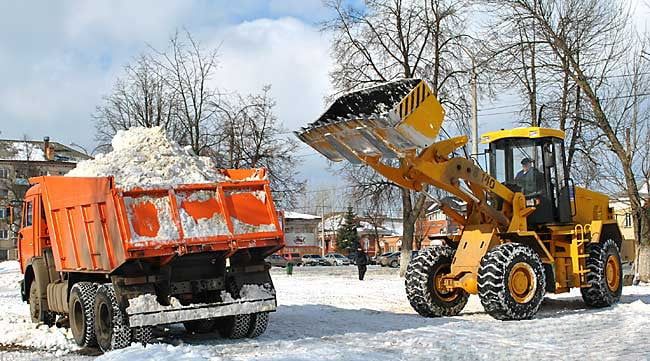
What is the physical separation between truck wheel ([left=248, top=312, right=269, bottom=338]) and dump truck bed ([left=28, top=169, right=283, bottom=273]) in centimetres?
112

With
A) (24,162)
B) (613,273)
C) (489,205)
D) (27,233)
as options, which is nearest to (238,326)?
(27,233)

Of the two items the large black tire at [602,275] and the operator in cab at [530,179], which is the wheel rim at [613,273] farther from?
the operator in cab at [530,179]

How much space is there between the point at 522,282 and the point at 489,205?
1546mm

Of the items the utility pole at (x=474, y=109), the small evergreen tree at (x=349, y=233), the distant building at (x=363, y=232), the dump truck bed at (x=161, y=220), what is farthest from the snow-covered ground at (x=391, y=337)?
the distant building at (x=363, y=232)

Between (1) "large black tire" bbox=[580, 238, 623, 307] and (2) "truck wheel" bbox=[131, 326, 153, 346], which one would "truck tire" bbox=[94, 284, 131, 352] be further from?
(1) "large black tire" bbox=[580, 238, 623, 307]

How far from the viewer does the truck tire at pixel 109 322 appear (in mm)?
10641

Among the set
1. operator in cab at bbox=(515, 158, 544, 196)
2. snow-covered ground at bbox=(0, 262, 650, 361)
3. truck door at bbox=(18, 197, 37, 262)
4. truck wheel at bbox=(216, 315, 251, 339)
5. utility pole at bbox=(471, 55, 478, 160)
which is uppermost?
utility pole at bbox=(471, 55, 478, 160)

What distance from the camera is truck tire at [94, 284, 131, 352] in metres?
10.6

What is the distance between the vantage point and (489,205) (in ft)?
47.1

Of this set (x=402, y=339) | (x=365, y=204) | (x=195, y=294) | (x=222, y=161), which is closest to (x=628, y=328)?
(x=402, y=339)

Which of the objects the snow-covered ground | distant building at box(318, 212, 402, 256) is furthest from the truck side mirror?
distant building at box(318, 212, 402, 256)

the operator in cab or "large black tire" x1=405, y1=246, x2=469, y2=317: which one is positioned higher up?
the operator in cab

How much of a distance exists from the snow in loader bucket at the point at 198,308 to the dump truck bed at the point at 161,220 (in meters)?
0.62

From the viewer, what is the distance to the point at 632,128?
84.1ft
